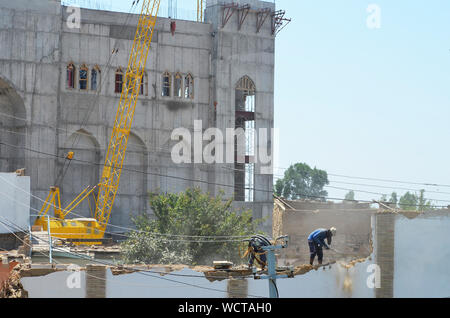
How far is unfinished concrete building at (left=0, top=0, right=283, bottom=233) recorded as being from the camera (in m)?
60.3

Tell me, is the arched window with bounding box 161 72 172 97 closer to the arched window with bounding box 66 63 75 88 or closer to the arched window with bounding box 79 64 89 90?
the arched window with bounding box 79 64 89 90

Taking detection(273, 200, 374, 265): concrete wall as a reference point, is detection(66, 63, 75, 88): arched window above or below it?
above

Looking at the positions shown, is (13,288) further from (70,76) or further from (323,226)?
(70,76)

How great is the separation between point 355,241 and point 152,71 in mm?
27757

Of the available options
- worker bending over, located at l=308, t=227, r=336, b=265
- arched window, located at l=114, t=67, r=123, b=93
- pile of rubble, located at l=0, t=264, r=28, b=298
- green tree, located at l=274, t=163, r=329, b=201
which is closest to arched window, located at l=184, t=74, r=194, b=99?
arched window, located at l=114, t=67, r=123, b=93

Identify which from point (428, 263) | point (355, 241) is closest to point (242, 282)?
point (428, 263)

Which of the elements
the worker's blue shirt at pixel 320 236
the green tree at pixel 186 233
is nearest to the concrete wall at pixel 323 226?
the green tree at pixel 186 233

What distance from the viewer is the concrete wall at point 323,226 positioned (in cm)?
4331

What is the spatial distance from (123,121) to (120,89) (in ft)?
10.1

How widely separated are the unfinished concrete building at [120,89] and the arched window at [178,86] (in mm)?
84

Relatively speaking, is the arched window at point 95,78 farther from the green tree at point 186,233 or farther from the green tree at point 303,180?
the green tree at point 303,180

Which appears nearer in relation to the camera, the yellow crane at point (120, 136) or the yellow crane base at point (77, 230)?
the yellow crane base at point (77, 230)

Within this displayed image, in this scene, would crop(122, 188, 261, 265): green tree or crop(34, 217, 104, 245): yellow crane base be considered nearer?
crop(122, 188, 261, 265): green tree

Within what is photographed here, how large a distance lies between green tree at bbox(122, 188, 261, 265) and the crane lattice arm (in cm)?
1126
